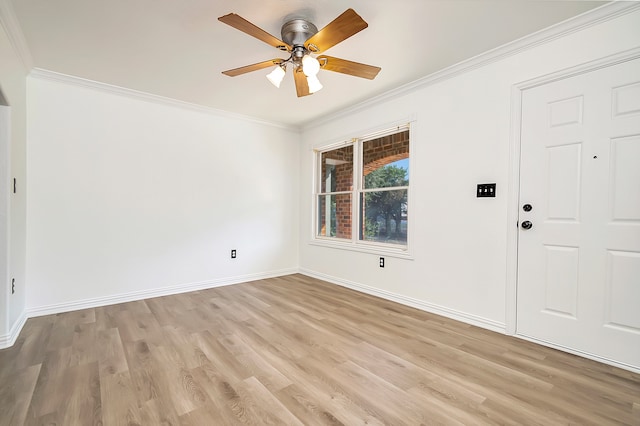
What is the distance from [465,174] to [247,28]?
7.49 feet

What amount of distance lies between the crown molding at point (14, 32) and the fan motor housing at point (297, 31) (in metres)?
1.87

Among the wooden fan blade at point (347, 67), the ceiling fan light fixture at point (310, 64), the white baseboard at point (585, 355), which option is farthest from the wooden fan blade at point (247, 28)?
the white baseboard at point (585, 355)

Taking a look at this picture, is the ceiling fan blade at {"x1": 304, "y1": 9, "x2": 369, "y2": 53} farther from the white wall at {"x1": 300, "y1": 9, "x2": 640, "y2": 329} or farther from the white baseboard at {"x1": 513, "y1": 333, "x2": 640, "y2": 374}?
the white baseboard at {"x1": 513, "y1": 333, "x2": 640, "y2": 374}

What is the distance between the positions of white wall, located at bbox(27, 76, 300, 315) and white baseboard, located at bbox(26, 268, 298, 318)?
0.02 m

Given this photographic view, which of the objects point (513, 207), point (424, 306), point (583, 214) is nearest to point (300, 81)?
point (513, 207)

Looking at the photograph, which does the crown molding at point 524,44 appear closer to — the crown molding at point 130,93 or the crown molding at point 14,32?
the crown molding at point 130,93

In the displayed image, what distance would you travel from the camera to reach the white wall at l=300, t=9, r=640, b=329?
233cm

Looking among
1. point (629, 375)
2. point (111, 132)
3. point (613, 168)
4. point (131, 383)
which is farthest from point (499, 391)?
point (111, 132)

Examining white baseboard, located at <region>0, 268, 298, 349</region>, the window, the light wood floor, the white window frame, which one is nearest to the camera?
the light wood floor

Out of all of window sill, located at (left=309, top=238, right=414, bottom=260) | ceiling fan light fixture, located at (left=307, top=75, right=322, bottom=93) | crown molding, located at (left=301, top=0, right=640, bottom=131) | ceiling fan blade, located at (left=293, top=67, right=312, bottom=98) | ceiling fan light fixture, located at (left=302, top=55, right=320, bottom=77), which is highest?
crown molding, located at (left=301, top=0, right=640, bottom=131)

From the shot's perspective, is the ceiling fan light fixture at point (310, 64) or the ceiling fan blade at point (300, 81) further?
the ceiling fan blade at point (300, 81)

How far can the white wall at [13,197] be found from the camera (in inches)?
88.9

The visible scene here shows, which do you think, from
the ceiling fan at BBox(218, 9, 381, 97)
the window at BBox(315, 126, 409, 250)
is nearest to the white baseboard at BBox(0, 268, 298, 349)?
the window at BBox(315, 126, 409, 250)

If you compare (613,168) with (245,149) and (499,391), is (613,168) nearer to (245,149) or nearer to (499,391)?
(499,391)
